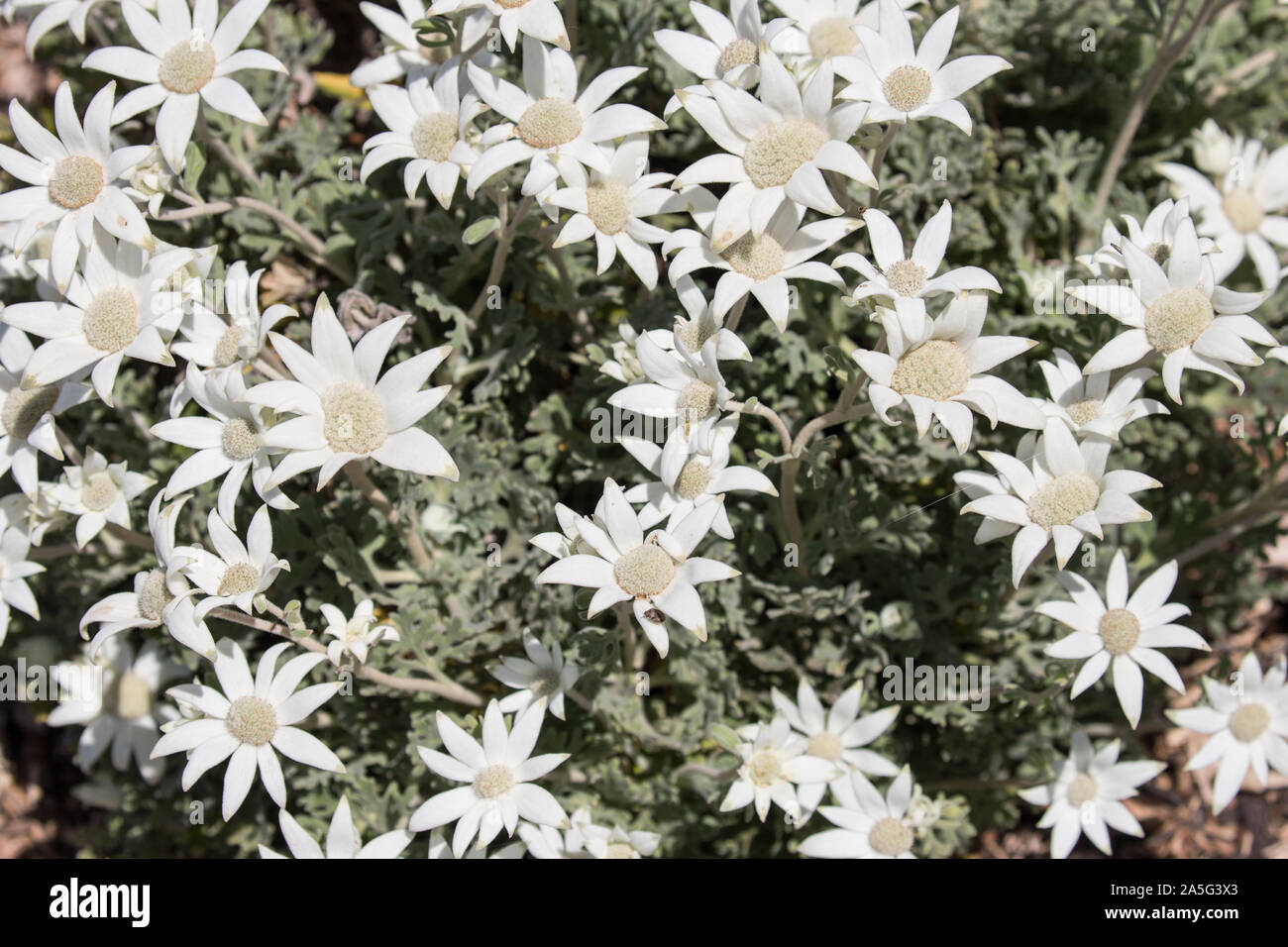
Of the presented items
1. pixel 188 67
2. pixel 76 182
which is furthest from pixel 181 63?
pixel 76 182

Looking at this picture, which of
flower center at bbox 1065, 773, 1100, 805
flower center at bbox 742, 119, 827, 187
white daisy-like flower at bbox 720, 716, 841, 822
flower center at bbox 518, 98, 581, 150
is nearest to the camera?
flower center at bbox 742, 119, 827, 187

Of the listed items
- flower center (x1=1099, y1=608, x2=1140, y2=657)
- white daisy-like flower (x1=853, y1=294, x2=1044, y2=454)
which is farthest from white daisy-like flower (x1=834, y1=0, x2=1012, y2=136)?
flower center (x1=1099, y1=608, x2=1140, y2=657)

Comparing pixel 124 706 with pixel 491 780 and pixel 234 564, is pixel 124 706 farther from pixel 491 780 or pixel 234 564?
pixel 491 780

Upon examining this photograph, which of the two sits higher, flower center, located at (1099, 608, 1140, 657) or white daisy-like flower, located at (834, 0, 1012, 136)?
white daisy-like flower, located at (834, 0, 1012, 136)

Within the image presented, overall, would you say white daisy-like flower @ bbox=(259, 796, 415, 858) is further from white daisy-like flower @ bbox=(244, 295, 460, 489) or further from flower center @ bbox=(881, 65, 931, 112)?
flower center @ bbox=(881, 65, 931, 112)

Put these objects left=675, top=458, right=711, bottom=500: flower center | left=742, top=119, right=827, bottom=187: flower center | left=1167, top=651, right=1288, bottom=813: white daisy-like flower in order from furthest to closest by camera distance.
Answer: left=1167, top=651, right=1288, bottom=813: white daisy-like flower < left=675, top=458, right=711, bottom=500: flower center < left=742, top=119, right=827, bottom=187: flower center

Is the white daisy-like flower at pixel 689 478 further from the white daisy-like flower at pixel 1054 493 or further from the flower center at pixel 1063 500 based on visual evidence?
the flower center at pixel 1063 500

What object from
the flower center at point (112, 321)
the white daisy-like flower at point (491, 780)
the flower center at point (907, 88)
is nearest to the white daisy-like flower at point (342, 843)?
the white daisy-like flower at point (491, 780)
